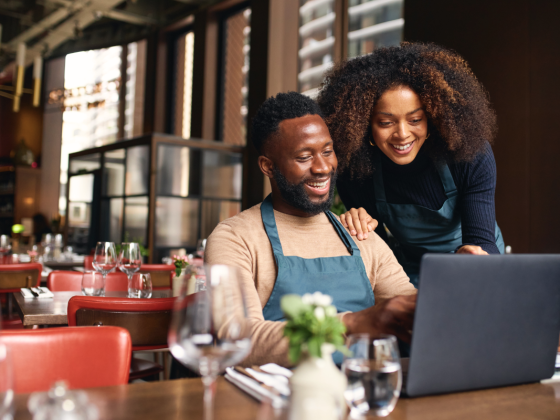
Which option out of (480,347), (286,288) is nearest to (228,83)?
(286,288)

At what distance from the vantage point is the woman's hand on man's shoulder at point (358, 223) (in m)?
1.59

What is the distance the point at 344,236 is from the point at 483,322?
73cm

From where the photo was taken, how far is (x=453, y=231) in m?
1.84

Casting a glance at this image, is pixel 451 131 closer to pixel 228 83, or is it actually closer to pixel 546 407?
pixel 546 407

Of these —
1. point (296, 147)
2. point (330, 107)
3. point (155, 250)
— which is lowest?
point (155, 250)

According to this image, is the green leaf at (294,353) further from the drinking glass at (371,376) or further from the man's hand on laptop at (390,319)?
the man's hand on laptop at (390,319)

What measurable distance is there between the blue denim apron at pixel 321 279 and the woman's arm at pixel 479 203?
0.41 meters

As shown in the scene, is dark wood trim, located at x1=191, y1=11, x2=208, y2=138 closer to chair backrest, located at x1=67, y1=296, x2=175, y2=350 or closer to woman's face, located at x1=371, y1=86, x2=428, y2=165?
chair backrest, located at x1=67, y1=296, x2=175, y2=350

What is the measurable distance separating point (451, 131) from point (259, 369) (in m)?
1.09

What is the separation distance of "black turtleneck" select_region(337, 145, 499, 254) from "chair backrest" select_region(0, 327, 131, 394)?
3.56 ft

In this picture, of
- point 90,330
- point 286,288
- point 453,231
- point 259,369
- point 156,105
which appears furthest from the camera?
point 156,105

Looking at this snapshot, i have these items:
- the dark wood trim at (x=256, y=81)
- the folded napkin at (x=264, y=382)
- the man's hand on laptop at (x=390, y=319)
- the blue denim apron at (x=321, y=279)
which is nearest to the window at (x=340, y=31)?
the dark wood trim at (x=256, y=81)

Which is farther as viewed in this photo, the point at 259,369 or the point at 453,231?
the point at 453,231

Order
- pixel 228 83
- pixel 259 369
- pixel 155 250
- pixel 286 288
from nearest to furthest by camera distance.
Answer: pixel 259 369, pixel 286 288, pixel 155 250, pixel 228 83
